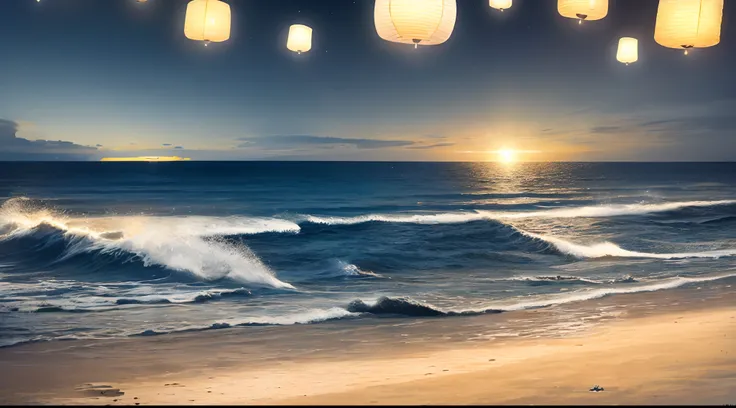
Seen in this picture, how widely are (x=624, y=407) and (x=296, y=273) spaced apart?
13012 mm

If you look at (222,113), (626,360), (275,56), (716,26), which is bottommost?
(626,360)

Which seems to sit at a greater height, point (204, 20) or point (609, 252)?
point (204, 20)

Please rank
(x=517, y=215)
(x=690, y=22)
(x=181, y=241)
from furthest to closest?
(x=517, y=215)
(x=181, y=241)
(x=690, y=22)

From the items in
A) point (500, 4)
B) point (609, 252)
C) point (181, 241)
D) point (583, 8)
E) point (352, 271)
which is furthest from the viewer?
point (609, 252)

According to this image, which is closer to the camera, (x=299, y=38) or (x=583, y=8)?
(x=583, y=8)

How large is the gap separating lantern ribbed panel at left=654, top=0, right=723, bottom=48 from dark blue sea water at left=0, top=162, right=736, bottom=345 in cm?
504

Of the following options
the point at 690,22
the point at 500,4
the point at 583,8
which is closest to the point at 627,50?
the point at 500,4

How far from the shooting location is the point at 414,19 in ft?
24.3

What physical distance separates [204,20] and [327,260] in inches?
426

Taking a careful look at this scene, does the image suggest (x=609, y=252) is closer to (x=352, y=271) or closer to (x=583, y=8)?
(x=352, y=271)

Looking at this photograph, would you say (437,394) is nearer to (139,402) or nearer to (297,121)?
(139,402)

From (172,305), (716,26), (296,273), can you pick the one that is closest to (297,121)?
(296,273)

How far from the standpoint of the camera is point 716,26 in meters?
8.32

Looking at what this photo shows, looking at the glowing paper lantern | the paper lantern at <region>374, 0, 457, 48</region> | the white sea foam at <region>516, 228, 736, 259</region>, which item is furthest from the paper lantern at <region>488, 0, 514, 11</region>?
the white sea foam at <region>516, 228, 736, 259</region>
